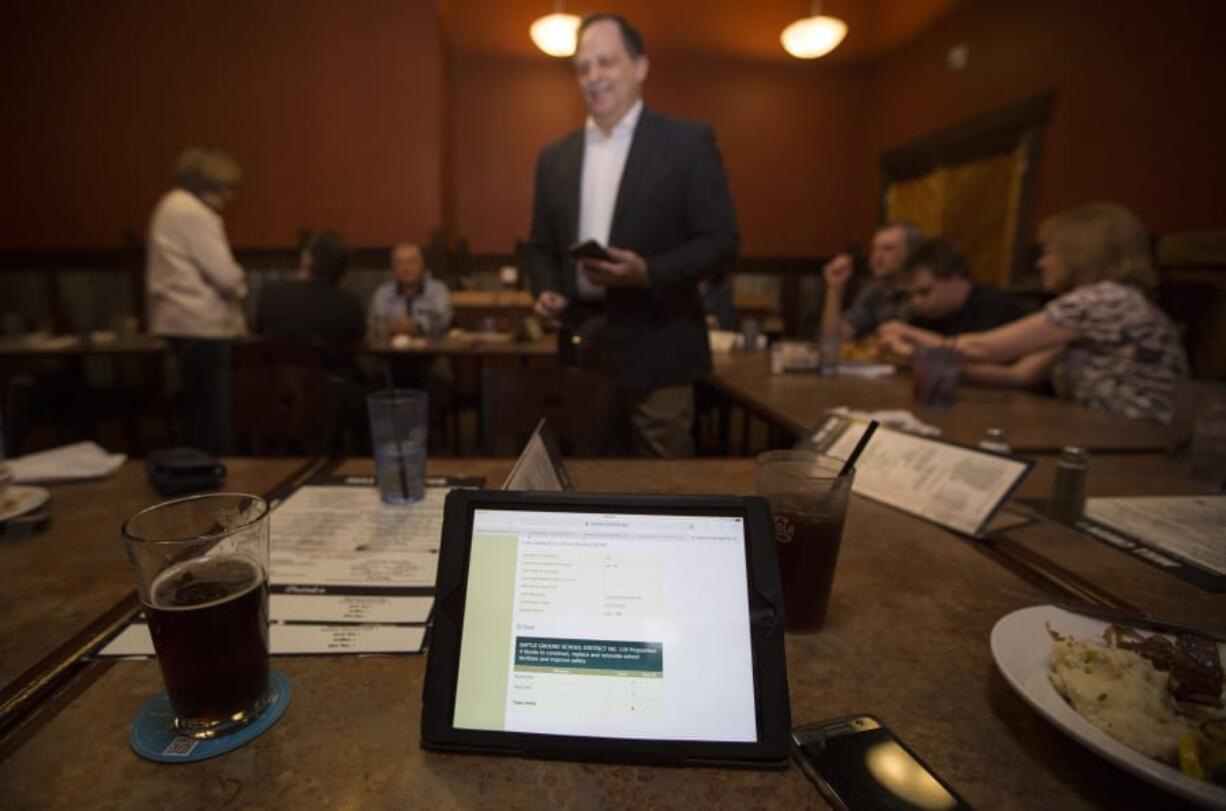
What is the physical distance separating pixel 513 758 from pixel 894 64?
7134mm

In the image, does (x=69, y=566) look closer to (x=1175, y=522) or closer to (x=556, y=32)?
(x=1175, y=522)

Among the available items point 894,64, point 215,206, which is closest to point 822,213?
point 894,64

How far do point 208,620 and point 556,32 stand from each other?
5160mm

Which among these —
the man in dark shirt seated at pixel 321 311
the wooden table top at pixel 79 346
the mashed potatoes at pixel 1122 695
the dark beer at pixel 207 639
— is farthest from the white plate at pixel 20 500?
the wooden table top at pixel 79 346

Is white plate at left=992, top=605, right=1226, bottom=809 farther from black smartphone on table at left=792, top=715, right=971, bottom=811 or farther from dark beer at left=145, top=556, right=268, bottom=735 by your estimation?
dark beer at left=145, top=556, right=268, bottom=735

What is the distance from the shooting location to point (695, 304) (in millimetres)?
2029

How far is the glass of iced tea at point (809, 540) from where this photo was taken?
642 mm

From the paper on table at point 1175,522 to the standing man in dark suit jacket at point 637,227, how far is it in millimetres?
1161

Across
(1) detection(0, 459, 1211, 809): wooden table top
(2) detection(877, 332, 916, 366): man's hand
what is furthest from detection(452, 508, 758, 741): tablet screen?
(2) detection(877, 332, 916, 366): man's hand

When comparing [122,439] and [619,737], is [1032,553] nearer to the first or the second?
[619,737]

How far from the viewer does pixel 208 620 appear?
0.50 meters

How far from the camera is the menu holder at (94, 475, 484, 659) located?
2.08 ft

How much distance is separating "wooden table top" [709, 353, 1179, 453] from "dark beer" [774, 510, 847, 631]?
2.53 feet


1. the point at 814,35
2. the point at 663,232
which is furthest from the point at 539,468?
the point at 814,35
